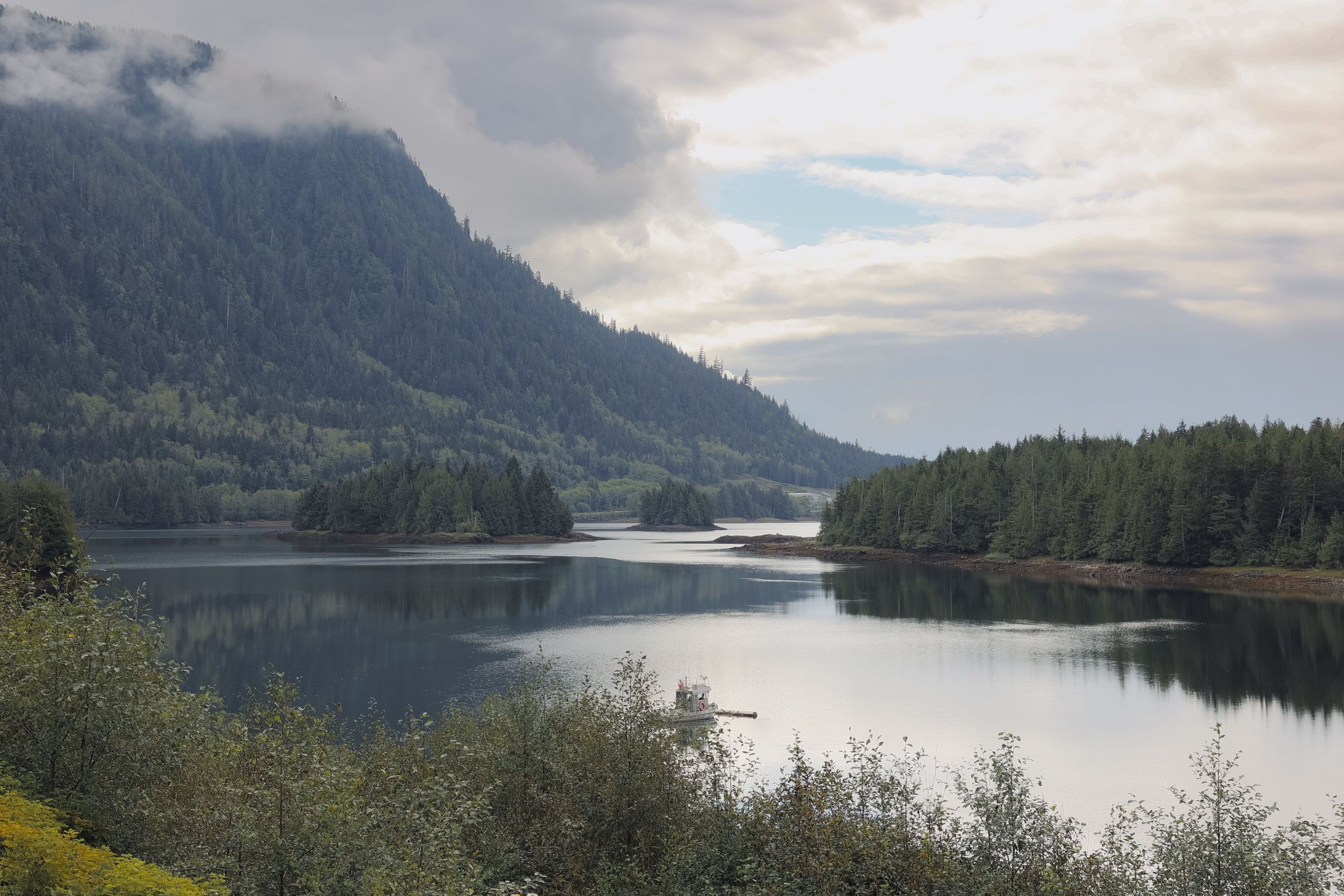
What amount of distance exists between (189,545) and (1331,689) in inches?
7039

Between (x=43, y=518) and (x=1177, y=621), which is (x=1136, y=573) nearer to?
(x=1177, y=621)

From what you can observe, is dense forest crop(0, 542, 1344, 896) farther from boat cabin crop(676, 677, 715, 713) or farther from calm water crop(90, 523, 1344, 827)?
boat cabin crop(676, 677, 715, 713)

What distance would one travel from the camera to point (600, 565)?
153m

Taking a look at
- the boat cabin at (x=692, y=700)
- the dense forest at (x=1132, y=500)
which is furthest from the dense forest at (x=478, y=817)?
the dense forest at (x=1132, y=500)

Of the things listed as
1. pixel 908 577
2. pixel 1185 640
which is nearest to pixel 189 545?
pixel 908 577

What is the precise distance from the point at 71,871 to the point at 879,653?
2366 inches

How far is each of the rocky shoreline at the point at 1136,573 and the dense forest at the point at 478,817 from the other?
86.8 meters

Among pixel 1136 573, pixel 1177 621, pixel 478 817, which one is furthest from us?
pixel 1136 573

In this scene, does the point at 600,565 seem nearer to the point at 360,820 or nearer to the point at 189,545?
the point at 189,545

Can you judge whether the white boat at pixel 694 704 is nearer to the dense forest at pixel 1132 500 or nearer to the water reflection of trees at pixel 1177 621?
the water reflection of trees at pixel 1177 621

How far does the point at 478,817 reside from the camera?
79.6ft

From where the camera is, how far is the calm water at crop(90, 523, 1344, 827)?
4641 cm

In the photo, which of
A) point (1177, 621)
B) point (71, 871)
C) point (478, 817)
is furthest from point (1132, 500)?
point (71, 871)

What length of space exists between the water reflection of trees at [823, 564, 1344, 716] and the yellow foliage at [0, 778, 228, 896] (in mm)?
51681
